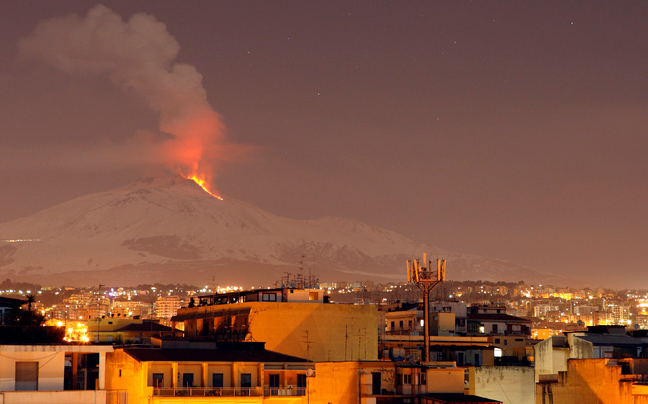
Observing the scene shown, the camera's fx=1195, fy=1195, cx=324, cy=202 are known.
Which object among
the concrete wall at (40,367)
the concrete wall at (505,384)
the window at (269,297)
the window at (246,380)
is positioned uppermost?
the window at (269,297)

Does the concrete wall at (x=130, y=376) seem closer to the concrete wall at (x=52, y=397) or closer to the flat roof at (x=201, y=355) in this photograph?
the flat roof at (x=201, y=355)

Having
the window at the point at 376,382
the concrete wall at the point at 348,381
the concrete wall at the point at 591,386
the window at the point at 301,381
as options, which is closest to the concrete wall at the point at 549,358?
the concrete wall at the point at 591,386

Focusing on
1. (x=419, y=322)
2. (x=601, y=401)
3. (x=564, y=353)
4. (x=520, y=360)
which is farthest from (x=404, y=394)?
(x=419, y=322)

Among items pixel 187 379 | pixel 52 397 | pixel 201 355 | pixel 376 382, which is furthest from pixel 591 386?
pixel 52 397

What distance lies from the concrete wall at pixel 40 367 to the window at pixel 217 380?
756cm

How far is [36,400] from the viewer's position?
38.1 metres

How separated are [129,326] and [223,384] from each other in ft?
177

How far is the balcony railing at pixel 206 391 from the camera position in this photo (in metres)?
43.8

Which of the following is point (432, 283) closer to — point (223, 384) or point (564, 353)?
point (223, 384)

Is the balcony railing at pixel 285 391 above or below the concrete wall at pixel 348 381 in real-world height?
below

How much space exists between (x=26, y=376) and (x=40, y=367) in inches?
21.5

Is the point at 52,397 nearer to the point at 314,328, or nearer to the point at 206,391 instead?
the point at 206,391

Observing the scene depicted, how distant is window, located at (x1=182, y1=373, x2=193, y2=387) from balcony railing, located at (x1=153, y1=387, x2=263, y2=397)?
2.20ft

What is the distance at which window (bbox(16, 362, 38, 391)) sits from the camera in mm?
38844
